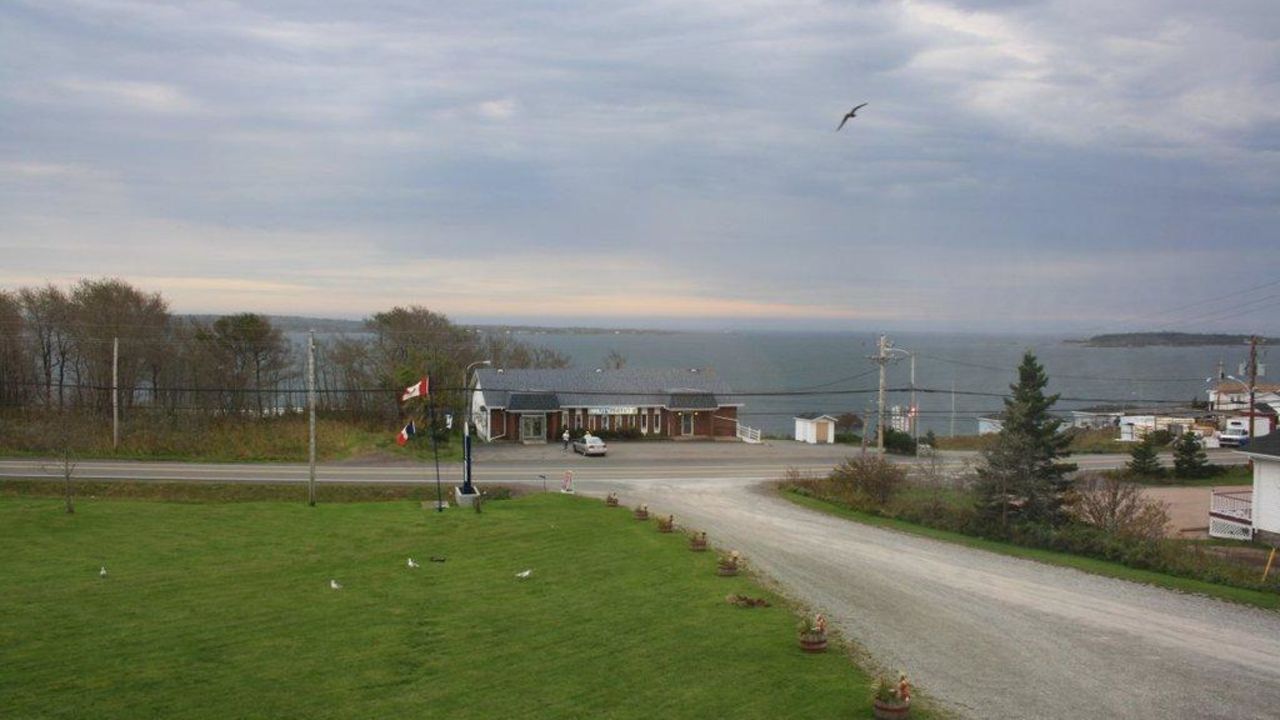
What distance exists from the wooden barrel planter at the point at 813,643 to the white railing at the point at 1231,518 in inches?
796

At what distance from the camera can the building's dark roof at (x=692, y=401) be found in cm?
5522

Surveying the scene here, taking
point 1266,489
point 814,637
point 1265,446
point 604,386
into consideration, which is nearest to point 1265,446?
point 1265,446

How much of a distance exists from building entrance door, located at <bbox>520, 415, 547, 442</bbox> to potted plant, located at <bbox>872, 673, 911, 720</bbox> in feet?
137

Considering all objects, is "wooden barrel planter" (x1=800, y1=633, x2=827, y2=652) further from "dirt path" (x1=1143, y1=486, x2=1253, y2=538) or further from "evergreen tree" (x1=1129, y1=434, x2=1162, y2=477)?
"evergreen tree" (x1=1129, y1=434, x2=1162, y2=477)

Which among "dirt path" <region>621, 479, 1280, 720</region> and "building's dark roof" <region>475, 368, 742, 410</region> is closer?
"dirt path" <region>621, 479, 1280, 720</region>

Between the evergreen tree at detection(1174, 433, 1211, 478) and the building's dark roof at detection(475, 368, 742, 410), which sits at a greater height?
the building's dark roof at detection(475, 368, 742, 410)

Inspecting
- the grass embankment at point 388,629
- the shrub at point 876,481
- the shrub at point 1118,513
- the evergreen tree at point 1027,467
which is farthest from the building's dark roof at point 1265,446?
the grass embankment at point 388,629

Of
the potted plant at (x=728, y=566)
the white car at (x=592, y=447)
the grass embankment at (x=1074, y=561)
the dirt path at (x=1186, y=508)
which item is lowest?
the dirt path at (x=1186, y=508)

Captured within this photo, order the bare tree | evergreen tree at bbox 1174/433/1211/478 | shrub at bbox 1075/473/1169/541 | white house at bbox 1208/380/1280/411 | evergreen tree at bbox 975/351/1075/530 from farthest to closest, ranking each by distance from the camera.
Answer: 1. white house at bbox 1208/380/1280/411
2. evergreen tree at bbox 1174/433/1211/478
3. the bare tree
4. evergreen tree at bbox 975/351/1075/530
5. shrub at bbox 1075/473/1169/541

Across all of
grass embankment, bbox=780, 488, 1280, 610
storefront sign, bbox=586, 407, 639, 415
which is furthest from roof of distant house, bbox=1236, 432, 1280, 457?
storefront sign, bbox=586, 407, 639, 415

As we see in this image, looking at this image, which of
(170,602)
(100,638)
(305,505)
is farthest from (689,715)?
(305,505)

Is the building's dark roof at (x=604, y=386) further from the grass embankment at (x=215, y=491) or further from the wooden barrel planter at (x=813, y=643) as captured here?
the wooden barrel planter at (x=813, y=643)

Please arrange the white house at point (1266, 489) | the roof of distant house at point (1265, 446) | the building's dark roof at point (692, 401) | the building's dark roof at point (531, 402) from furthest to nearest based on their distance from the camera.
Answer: the building's dark roof at point (692, 401) < the building's dark roof at point (531, 402) < the white house at point (1266, 489) < the roof of distant house at point (1265, 446)

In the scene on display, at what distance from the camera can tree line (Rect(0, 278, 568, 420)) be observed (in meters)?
54.4
